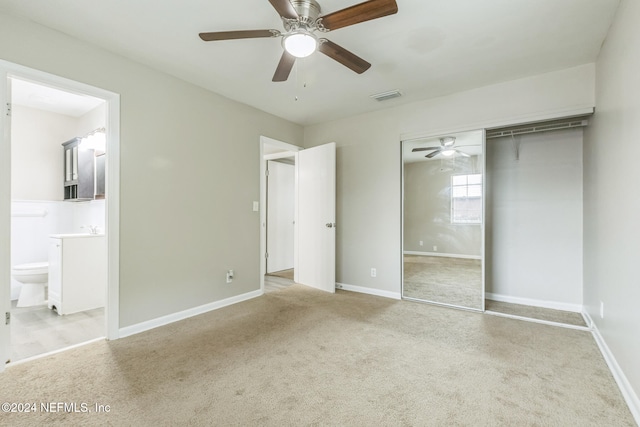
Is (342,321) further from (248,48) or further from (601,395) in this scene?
(248,48)

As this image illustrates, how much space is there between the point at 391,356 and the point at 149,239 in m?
2.43

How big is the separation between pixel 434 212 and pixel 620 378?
2258mm

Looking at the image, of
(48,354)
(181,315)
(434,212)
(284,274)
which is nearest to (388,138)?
(434,212)

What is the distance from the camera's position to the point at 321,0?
1959mm

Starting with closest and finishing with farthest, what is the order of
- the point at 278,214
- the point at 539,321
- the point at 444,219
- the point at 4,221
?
the point at 4,221, the point at 539,321, the point at 444,219, the point at 278,214

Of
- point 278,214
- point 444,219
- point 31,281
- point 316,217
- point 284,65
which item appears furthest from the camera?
point 278,214

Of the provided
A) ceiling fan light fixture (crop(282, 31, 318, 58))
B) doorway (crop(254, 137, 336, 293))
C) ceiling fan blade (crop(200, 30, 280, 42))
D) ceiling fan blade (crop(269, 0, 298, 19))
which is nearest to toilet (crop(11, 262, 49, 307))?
doorway (crop(254, 137, 336, 293))

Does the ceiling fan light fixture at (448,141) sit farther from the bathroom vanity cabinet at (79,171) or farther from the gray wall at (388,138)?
the bathroom vanity cabinet at (79,171)

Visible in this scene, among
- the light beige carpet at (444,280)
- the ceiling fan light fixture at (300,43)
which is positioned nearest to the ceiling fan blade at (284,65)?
the ceiling fan light fixture at (300,43)

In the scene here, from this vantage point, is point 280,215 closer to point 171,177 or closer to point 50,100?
point 171,177

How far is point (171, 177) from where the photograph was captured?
3078 mm

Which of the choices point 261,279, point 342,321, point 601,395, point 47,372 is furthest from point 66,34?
point 601,395

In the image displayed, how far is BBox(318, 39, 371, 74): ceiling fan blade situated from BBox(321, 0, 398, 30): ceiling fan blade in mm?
131

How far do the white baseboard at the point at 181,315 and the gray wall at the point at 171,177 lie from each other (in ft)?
0.17
